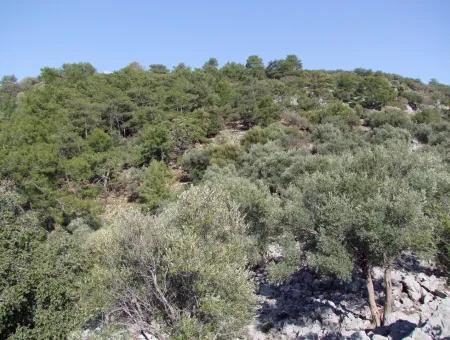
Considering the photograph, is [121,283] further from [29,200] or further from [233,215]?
[29,200]

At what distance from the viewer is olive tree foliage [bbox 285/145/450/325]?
15633mm

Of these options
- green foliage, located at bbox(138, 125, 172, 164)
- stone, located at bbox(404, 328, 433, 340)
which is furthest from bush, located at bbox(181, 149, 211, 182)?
stone, located at bbox(404, 328, 433, 340)

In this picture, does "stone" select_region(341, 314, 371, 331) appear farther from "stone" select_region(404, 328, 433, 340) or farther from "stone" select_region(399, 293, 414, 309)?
"stone" select_region(404, 328, 433, 340)

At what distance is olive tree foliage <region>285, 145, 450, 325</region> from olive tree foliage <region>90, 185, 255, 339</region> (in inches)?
139

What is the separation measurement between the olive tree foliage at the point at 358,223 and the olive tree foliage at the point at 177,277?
3.54 meters

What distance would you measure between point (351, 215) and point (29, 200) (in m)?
38.7

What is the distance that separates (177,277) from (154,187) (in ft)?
103

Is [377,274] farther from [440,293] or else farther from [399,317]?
[399,317]

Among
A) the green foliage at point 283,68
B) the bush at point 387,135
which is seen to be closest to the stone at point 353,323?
the bush at point 387,135

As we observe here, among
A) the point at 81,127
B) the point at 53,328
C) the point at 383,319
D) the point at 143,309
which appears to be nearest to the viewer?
the point at 53,328

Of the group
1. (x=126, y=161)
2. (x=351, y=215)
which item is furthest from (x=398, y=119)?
(x=351, y=215)

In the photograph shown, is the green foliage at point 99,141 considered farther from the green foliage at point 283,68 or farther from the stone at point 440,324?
the green foliage at point 283,68

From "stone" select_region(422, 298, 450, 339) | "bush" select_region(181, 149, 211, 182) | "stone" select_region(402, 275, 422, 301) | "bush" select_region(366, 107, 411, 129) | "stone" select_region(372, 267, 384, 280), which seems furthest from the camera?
"bush" select_region(366, 107, 411, 129)

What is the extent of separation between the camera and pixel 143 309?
15.8m
